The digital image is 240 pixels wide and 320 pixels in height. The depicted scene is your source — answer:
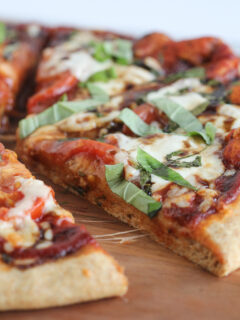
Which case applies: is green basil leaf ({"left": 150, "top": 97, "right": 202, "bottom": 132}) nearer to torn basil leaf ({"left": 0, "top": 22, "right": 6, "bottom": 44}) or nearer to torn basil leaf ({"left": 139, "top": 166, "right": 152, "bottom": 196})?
torn basil leaf ({"left": 139, "top": 166, "right": 152, "bottom": 196})

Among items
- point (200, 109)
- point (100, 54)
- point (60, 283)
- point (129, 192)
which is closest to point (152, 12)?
point (100, 54)

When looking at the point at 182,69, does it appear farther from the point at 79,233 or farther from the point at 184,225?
the point at 79,233

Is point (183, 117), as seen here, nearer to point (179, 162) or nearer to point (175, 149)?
point (175, 149)

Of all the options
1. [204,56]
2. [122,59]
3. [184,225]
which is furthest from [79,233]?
[204,56]

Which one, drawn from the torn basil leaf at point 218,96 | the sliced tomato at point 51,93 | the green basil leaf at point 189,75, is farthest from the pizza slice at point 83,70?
the torn basil leaf at point 218,96

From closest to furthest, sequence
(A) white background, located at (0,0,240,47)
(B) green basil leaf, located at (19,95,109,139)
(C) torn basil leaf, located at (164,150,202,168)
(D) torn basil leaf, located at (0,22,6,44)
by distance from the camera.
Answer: (C) torn basil leaf, located at (164,150,202,168), (B) green basil leaf, located at (19,95,109,139), (D) torn basil leaf, located at (0,22,6,44), (A) white background, located at (0,0,240,47)

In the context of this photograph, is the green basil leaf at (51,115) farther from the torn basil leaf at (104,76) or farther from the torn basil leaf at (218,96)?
the torn basil leaf at (218,96)

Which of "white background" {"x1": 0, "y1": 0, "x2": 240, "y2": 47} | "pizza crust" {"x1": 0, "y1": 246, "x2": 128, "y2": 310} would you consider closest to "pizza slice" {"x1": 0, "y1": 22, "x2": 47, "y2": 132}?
"white background" {"x1": 0, "y1": 0, "x2": 240, "y2": 47}
